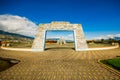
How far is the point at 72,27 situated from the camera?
24.3 meters

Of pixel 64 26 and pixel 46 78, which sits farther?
pixel 64 26

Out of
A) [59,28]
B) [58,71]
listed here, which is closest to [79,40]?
[59,28]

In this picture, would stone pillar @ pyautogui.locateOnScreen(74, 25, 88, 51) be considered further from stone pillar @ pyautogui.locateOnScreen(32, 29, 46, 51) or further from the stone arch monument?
stone pillar @ pyautogui.locateOnScreen(32, 29, 46, 51)

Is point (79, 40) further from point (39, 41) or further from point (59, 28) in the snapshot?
point (39, 41)

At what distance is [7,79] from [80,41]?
19.4 m

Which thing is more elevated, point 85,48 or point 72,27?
point 72,27

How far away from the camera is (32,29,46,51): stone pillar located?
933 inches

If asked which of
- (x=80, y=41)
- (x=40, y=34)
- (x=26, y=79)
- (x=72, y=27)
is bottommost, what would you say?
(x=26, y=79)

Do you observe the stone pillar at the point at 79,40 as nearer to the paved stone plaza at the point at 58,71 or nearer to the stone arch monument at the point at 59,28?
the stone arch monument at the point at 59,28

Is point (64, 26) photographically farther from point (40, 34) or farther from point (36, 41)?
point (36, 41)

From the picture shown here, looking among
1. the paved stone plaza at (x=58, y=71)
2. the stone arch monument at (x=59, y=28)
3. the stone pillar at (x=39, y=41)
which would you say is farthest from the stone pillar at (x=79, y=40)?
the paved stone plaza at (x=58, y=71)

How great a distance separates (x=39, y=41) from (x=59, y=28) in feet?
19.5

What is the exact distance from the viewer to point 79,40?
2386 cm

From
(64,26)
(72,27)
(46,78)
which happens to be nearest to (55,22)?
(64,26)
